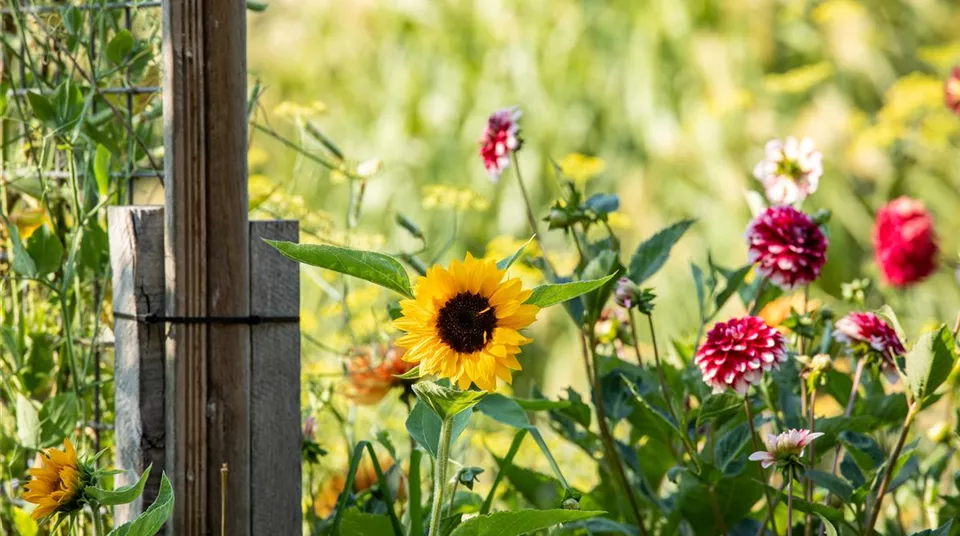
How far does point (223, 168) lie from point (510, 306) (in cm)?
37

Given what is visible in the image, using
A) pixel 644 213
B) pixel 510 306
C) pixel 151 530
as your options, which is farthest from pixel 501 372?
pixel 644 213

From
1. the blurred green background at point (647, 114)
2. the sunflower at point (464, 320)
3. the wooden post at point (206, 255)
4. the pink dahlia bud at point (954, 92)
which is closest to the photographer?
the sunflower at point (464, 320)

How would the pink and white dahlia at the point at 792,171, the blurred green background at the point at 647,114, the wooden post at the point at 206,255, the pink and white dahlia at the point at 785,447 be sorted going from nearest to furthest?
the pink and white dahlia at the point at 785,447
the wooden post at the point at 206,255
the pink and white dahlia at the point at 792,171
the blurred green background at the point at 647,114

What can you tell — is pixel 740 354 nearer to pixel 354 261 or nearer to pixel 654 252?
pixel 654 252

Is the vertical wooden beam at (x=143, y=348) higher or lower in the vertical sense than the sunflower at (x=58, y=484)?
higher

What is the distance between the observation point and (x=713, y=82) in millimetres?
3527

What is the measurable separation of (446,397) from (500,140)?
0.53 metres

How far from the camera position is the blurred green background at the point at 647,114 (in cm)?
331

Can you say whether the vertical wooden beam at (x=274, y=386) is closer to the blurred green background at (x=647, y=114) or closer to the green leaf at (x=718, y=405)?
the green leaf at (x=718, y=405)

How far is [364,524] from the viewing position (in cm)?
111

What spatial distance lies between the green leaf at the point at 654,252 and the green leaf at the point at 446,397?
44cm

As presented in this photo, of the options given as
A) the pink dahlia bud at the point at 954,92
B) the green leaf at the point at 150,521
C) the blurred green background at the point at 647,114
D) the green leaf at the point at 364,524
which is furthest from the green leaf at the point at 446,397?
the blurred green background at the point at 647,114

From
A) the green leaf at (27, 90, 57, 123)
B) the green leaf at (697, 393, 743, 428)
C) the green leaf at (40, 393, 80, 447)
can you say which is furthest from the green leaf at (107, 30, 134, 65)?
the green leaf at (697, 393, 743, 428)

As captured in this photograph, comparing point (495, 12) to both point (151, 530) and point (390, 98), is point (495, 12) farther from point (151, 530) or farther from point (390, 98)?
point (151, 530)
